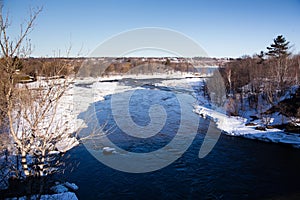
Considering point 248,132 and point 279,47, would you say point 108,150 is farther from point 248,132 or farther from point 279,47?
point 279,47

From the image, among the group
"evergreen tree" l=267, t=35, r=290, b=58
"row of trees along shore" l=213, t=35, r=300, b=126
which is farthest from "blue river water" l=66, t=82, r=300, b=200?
"evergreen tree" l=267, t=35, r=290, b=58

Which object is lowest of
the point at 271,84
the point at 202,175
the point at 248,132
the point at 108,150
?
the point at 202,175

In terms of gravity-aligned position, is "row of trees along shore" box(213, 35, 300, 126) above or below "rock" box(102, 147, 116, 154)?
above

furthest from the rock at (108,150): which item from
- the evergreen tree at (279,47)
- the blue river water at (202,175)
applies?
the evergreen tree at (279,47)

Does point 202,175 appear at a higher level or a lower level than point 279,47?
lower

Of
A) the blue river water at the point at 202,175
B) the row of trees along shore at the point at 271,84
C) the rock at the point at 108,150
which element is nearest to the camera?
the blue river water at the point at 202,175

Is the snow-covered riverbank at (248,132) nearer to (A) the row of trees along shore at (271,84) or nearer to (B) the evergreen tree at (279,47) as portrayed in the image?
(A) the row of trees along shore at (271,84)

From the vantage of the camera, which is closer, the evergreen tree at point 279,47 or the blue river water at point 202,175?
the blue river water at point 202,175

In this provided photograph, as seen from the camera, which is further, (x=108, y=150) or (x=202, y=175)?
(x=108, y=150)

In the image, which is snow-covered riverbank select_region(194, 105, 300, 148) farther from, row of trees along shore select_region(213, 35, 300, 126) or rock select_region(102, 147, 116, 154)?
rock select_region(102, 147, 116, 154)

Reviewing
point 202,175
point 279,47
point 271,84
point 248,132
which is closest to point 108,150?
point 202,175

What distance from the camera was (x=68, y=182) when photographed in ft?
24.4

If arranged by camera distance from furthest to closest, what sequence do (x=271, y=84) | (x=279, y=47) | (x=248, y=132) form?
(x=279, y=47), (x=271, y=84), (x=248, y=132)

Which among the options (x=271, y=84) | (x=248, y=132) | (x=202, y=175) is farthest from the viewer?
(x=271, y=84)
